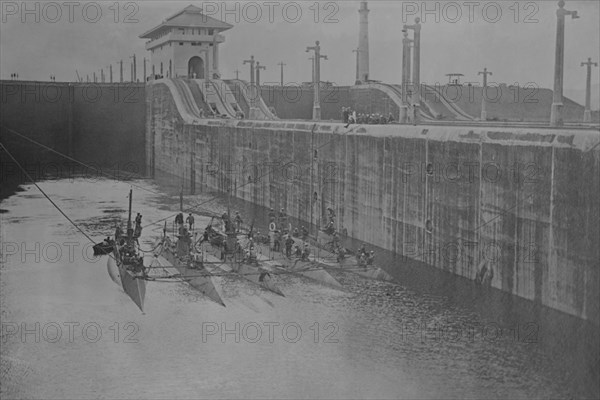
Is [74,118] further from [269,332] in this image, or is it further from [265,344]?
[265,344]

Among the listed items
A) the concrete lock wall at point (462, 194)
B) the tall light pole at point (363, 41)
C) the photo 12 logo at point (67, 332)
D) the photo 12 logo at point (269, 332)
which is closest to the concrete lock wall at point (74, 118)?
the tall light pole at point (363, 41)

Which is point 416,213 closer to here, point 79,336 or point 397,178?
point 397,178

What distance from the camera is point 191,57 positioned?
283 feet

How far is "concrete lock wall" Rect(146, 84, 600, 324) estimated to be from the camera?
78.6 ft

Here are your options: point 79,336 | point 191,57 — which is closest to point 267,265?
point 79,336

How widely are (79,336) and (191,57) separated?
65057 mm

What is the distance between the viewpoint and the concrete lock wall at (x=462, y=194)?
24.0 metres

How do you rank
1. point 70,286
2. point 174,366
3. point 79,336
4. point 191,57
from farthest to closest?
point 191,57 < point 70,286 < point 79,336 < point 174,366

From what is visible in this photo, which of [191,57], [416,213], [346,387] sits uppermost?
[191,57]

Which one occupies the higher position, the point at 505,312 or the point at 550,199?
the point at 550,199

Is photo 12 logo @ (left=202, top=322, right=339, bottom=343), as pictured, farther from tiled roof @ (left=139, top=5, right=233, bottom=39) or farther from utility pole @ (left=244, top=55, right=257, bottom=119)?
tiled roof @ (left=139, top=5, right=233, bottom=39)

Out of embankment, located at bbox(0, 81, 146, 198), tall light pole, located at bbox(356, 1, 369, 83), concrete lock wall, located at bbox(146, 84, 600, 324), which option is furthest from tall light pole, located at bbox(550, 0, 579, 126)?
embankment, located at bbox(0, 81, 146, 198)

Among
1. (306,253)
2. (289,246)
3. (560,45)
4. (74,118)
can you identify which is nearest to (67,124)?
(74,118)

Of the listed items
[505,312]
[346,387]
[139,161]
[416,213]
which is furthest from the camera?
[139,161]
